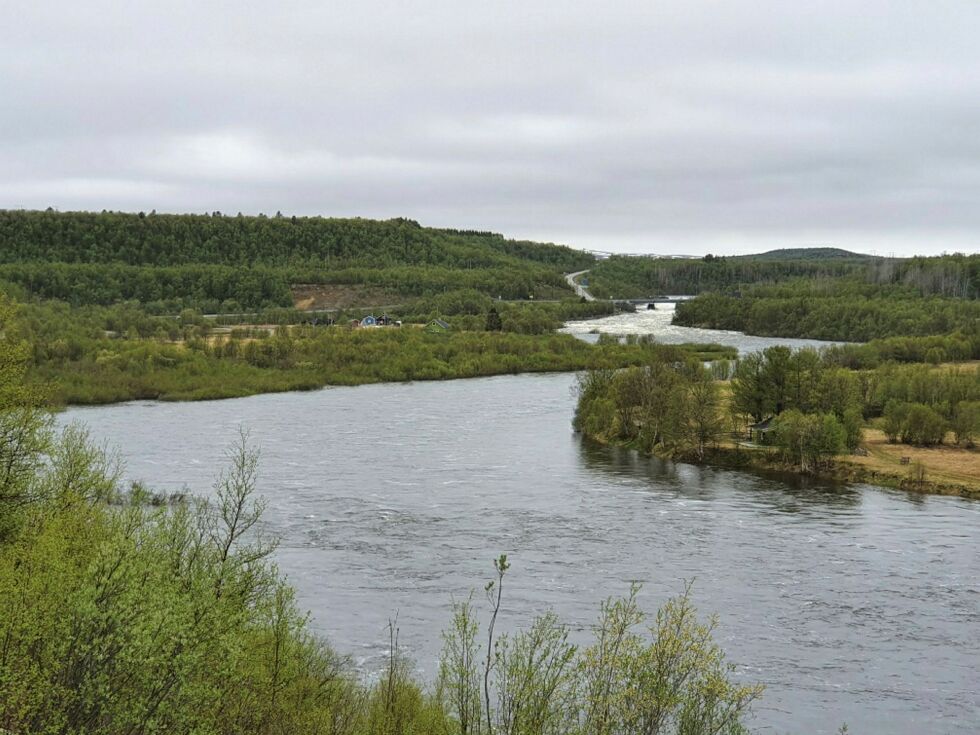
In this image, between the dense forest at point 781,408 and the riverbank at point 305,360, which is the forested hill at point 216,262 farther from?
the dense forest at point 781,408

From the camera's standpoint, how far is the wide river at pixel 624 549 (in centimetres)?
2502

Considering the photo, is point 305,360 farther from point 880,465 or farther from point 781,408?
point 880,465

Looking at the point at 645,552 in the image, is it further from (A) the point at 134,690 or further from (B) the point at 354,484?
(A) the point at 134,690

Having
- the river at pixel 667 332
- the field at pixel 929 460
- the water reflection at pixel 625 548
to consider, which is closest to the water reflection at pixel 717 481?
the water reflection at pixel 625 548

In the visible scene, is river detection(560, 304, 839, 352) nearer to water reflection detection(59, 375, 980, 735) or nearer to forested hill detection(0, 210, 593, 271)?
forested hill detection(0, 210, 593, 271)

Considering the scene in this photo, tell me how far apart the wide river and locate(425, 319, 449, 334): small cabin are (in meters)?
50.9

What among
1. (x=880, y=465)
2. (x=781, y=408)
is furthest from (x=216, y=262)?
(x=880, y=465)

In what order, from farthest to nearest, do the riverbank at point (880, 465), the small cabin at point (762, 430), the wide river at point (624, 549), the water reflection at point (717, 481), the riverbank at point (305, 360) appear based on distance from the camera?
the riverbank at point (305, 360) < the small cabin at point (762, 430) < the riverbank at point (880, 465) < the water reflection at point (717, 481) < the wide river at point (624, 549)

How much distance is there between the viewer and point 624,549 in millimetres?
34844

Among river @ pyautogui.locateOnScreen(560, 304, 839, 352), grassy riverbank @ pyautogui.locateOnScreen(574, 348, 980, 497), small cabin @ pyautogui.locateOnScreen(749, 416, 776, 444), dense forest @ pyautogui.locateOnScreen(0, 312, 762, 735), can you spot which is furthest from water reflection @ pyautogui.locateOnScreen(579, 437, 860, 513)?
river @ pyautogui.locateOnScreen(560, 304, 839, 352)

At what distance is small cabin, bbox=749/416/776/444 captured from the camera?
180ft

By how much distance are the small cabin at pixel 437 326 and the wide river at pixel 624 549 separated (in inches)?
2003

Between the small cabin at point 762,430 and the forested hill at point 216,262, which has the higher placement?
the forested hill at point 216,262

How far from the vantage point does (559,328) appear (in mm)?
136000
